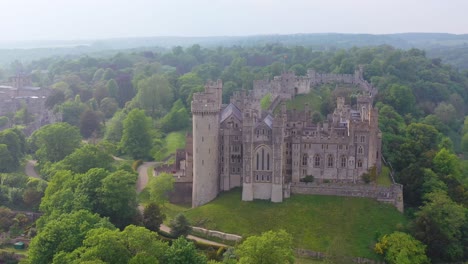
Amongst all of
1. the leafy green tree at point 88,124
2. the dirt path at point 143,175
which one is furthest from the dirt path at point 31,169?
the leafy green tree at point 88,124

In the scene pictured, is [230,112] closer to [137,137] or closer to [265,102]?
[137,137]

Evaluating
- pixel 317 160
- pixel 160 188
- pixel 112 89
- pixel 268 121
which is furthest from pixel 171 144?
pixel 112 89

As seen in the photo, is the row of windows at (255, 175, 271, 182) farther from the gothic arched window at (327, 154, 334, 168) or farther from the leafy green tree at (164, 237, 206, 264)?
the leafy green tree at (164, 237, 206, 264)

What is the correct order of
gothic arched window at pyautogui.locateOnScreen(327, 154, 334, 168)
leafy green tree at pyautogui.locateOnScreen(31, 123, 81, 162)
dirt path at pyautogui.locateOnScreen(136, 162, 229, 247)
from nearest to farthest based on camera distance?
dirt path at pyautogui.locateOnScreen(136, 162, 229, 247), gothic arched window at pyautogui.locateOnScreen(327, 154, 334, 168), leafy green tree at pyautogui.locateOnScreen(31, 123, 81, 162)

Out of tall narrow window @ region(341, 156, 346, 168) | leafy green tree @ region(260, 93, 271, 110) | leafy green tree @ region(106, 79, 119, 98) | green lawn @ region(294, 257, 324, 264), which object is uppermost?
leafy green tree @ region(260, 93, 271, 110)

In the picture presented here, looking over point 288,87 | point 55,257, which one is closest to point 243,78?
point 288,87

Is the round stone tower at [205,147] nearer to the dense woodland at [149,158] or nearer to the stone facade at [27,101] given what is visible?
A: the dense woodland at [149,158]

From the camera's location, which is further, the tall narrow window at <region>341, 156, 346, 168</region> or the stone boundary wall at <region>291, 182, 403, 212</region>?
the tall narrow window at <region>341, 156, 346, 168</region>

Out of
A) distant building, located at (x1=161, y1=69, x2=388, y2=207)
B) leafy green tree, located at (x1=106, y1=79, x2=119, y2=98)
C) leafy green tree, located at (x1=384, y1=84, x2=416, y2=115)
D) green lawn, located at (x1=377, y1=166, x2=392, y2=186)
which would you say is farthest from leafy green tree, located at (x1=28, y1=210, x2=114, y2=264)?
leafy green tree, located at (x1=106, y1=79, x2=119, y2=98)
